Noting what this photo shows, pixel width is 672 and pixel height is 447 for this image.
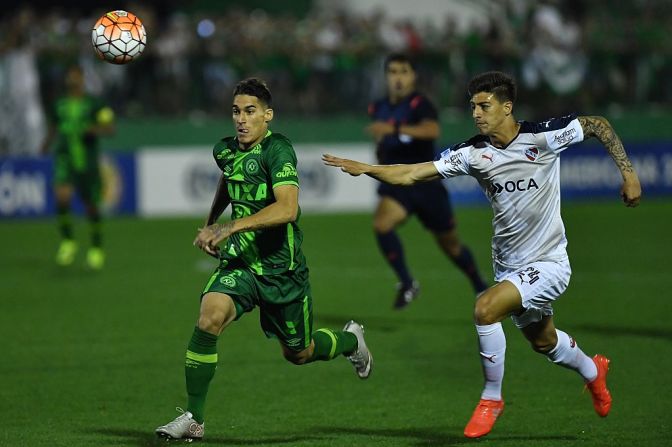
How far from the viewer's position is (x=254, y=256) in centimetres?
708

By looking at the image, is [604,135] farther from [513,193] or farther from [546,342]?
[546,342]

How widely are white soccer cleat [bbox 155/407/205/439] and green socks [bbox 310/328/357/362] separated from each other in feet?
3.45

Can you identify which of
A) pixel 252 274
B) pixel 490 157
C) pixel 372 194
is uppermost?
pixel 490 157

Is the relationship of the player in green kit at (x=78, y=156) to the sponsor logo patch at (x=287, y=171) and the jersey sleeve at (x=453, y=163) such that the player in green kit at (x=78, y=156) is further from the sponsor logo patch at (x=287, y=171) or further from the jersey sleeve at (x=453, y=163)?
the jersey sleeve at (x=453, y=163)

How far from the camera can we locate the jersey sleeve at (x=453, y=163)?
23.0 feet

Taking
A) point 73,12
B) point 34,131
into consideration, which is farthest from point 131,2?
point 34,131

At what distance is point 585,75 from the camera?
24344mm

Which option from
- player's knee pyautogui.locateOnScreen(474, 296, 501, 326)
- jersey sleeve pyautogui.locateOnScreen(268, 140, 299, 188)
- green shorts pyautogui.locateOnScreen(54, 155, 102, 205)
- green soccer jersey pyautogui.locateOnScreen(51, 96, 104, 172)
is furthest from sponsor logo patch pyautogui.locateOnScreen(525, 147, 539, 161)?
green shorts pyautogui.locateOnScreen(54, 155, 102, 205)

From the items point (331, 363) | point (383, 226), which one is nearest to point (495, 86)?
point (331, 363)

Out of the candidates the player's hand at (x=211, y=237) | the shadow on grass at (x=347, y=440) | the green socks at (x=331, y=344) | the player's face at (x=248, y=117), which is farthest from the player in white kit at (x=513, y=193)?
the green socks at (x=331, y=344)

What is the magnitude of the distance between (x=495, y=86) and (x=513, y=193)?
66cm

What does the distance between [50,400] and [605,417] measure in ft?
12.7

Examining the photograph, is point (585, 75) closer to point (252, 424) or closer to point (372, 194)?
point (372, 194)

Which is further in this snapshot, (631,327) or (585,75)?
(585,75)
